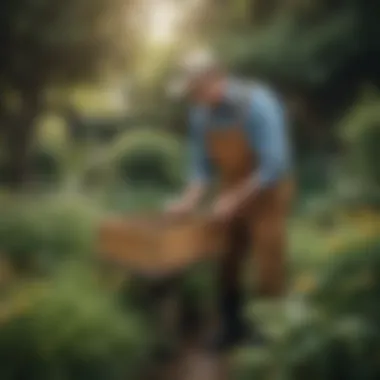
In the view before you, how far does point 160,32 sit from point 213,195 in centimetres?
30

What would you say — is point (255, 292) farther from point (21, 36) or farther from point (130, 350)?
point (21, 36)

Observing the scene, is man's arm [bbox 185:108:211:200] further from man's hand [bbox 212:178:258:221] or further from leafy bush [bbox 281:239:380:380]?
leafy bush [bbox 281:239:380:380]

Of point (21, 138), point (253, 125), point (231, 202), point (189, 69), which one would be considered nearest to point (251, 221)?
point (231, 202)

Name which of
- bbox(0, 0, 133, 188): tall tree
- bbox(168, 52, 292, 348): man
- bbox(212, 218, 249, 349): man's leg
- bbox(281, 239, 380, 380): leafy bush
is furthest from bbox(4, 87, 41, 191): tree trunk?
bbox(281, 239, 380, 380): leafy bush

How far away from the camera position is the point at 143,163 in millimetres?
2459

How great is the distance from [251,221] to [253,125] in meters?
0.16

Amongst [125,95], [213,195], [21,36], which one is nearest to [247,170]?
[213,195]

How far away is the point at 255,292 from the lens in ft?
8.10

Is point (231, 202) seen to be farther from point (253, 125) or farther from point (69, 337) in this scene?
point (69, 337)

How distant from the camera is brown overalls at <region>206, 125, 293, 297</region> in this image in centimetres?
246

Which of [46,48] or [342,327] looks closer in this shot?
[342,327]

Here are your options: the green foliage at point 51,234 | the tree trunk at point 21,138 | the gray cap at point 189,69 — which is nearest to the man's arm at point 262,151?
the gray cap at point 189,69

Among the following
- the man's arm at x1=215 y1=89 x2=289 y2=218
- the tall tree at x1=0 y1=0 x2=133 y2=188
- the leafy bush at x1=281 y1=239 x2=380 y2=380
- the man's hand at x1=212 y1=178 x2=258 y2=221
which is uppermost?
the tall tree at x1=0 y1=0 x2=133 y2=188

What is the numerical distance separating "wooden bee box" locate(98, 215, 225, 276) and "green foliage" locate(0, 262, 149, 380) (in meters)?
0.07
